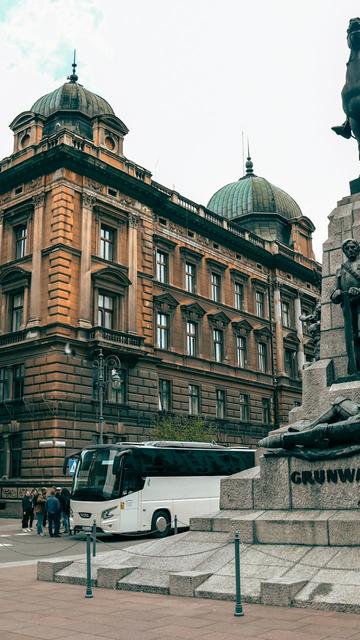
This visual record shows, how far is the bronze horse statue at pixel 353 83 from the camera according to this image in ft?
47.0

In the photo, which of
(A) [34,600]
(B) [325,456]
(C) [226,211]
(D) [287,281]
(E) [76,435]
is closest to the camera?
(A) [34,600]

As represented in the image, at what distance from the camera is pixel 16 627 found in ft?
28.2

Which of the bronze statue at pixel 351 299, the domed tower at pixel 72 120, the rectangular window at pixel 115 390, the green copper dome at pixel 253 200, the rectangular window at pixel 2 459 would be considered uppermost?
the green copper dome at pixel 253 200

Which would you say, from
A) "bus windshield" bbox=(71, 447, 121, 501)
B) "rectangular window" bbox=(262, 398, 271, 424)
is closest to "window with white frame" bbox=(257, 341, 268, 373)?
"rectangular window" bbox=(262, 398, 271, 424)

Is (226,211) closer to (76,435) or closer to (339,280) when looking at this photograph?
(76,435)

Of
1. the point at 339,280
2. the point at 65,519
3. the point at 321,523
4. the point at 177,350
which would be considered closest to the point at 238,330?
the point at 177,350

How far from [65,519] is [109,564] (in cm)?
1550

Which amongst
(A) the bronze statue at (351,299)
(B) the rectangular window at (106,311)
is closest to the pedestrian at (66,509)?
(B) the rectangular window at (106,311)

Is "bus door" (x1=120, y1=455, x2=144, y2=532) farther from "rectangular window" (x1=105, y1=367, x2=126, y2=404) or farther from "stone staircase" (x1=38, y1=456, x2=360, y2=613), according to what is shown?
"rectangular window" (x1=105, y1=367, x2=126, y2=404)

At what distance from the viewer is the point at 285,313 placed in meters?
55.3

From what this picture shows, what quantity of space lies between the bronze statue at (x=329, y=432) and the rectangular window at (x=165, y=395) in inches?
1120

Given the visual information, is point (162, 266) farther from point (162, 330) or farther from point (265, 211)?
point (265, 211)

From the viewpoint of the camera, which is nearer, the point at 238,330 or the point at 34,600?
the point at 34,600

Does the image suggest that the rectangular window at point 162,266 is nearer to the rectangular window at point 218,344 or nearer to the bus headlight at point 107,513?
the rectangular window at point 218,344
